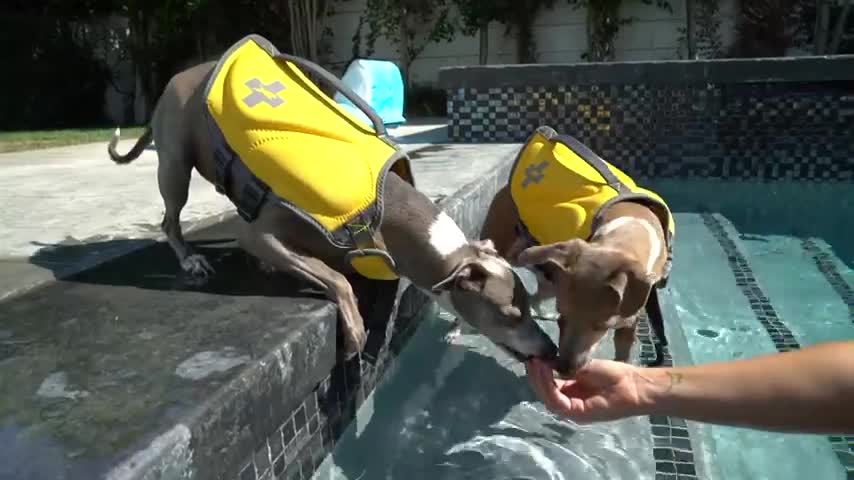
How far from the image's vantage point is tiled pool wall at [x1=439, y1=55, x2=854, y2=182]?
958 cm

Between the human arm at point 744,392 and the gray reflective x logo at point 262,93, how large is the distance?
2.17 meters

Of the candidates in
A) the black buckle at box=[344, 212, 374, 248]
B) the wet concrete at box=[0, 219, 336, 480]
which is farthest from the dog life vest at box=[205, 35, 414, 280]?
the wet concrete at box=[0, 219, 336, 480]

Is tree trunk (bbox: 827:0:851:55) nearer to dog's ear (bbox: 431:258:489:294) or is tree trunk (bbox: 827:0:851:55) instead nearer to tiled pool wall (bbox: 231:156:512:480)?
tiled pool wall (bbox: 231:156:512:480)

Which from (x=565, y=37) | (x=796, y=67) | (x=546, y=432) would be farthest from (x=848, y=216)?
(x=565, y=37)

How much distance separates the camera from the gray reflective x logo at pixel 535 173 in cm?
430

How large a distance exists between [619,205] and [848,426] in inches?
95.3

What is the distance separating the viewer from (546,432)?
363 centimetres

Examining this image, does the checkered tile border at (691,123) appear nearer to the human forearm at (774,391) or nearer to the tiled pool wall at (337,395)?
the tiled pool wall at (337,395)

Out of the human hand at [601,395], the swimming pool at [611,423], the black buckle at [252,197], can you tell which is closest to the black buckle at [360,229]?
the black buckle at [252,197]

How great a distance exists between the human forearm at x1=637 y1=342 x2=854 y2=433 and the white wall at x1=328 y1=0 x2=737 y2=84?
18.8 m

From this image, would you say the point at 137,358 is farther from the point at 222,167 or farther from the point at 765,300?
the point at 765,300

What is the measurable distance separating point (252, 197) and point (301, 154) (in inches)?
13.1

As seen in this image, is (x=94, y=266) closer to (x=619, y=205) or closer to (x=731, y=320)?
(x=619, y=205)

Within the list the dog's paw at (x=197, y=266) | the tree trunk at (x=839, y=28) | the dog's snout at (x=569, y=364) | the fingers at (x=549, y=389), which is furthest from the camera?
the tree trunk at (x=839, y=28)
